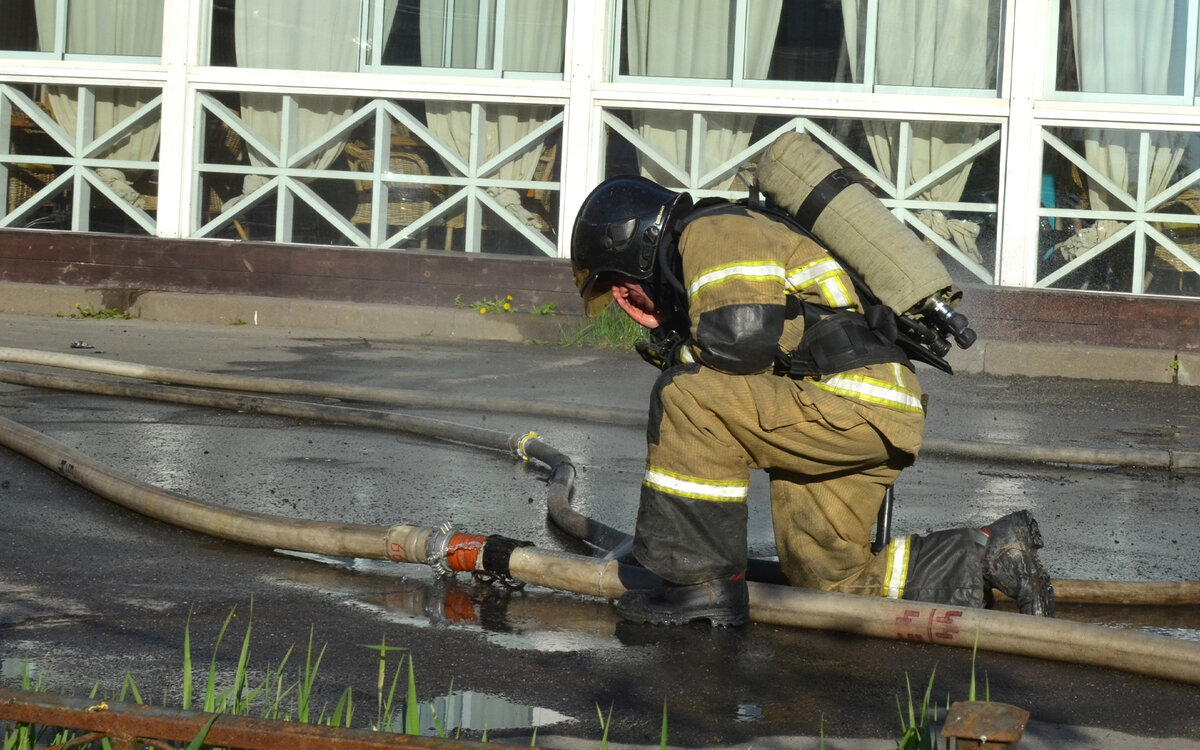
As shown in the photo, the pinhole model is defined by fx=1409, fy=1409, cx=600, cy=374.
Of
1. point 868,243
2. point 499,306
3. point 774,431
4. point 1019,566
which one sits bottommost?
point 1019,566

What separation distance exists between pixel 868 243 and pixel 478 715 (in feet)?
5.46

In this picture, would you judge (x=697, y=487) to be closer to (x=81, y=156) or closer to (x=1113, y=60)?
(x=1113, y=60)

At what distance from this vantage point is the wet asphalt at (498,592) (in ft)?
10.2

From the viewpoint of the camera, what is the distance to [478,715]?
9.82 ft

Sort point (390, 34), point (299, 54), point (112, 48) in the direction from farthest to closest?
point (112, 48), point (299, 54), point (390, 34)

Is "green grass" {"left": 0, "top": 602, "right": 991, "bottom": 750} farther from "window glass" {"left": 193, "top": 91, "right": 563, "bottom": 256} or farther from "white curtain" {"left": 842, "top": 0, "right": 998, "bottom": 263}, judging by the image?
"white curtain" {"left": 842, "top": 0, "right": 998, "bottom": 263}

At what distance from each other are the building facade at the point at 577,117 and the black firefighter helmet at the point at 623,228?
789 cm

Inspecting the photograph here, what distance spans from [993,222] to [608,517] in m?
7.41

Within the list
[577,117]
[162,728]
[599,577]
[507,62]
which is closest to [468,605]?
[599,577]

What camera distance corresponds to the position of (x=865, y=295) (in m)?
3.91

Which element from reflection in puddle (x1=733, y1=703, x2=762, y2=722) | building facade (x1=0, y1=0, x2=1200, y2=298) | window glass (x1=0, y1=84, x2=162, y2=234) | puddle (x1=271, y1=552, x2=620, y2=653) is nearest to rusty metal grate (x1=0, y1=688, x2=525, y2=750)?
reflection in puddle (x1=733, y1=703, x2=762, y2=722)

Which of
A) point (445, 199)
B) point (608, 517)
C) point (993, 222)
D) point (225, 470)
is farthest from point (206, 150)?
point (608, 517)

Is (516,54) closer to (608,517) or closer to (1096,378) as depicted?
(1096,378)

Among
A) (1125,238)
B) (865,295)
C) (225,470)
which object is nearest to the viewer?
(865,295)
